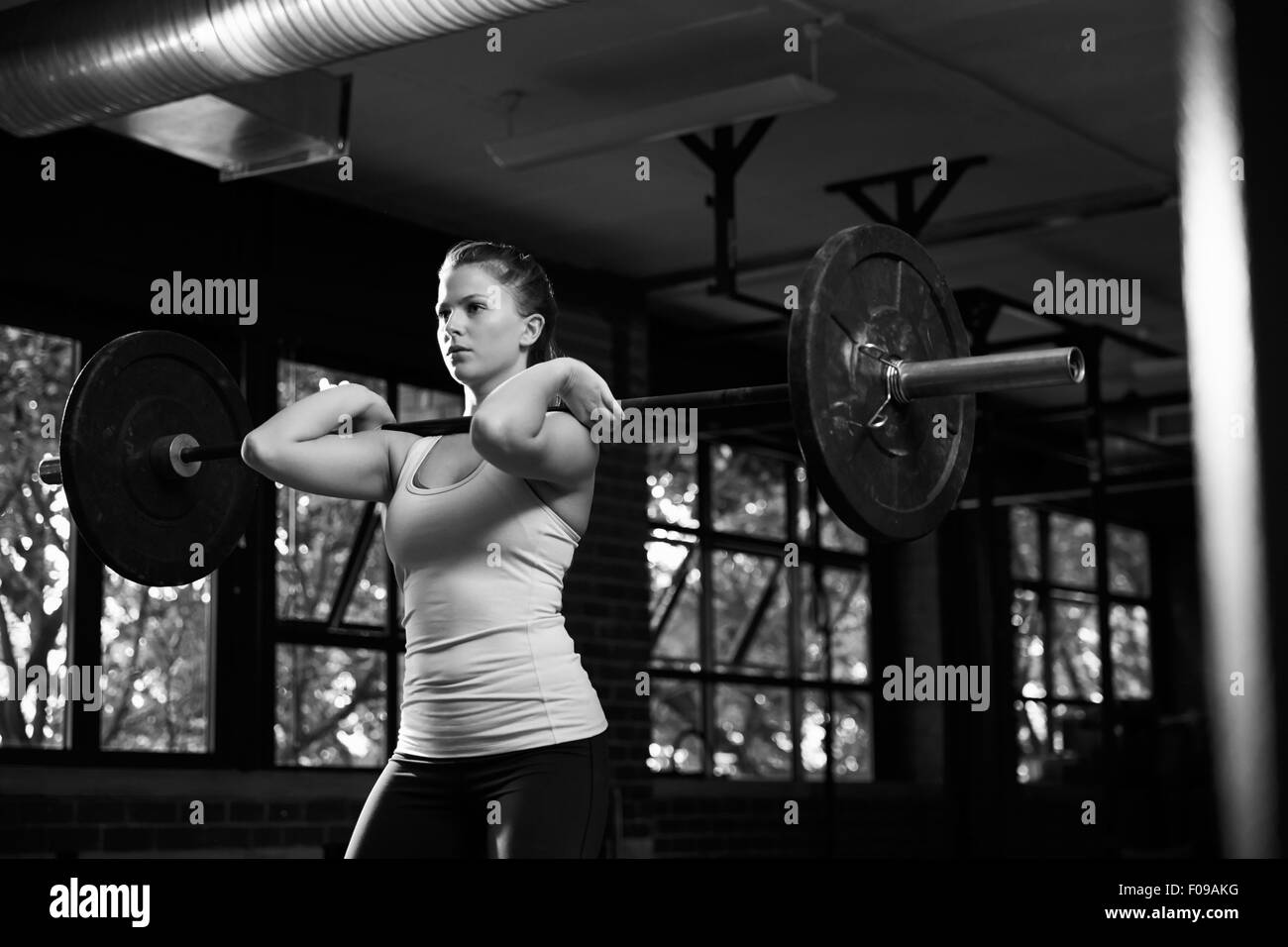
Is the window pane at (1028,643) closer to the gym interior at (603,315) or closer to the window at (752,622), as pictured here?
the gym interior at (603,315)

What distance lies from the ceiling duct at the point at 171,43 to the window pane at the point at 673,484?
3906 mm

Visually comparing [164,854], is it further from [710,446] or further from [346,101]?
[710,446]

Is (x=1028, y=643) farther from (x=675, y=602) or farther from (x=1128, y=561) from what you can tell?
(x=675, y=602)

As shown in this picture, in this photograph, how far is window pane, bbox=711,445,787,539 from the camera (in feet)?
25.8

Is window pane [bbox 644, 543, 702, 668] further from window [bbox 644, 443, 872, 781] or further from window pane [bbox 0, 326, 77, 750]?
window pane [bbox 0, 326, 77, 750]

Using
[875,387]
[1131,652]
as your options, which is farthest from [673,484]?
[875,387]

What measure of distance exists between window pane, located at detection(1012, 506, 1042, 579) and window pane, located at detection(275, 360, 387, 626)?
5050 mm

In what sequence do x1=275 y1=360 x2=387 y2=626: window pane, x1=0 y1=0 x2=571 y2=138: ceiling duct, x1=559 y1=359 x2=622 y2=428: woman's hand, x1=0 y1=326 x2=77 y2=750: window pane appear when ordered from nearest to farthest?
1. x1=559 y1=359 x2=622 y2=428: woman's hand
2. x1=0 y1=0 x2=571 y2=138: ceiling duct
3. x1=0 y1=326 x2=77 y2=750: window pane
4. x1=275 y1=360 x2=387 y2=626: window pane

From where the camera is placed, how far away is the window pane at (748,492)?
7.87 metres

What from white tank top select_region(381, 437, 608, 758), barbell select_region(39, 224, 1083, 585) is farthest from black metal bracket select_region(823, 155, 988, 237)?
white tank top select_region(381, 437, 608, 758)

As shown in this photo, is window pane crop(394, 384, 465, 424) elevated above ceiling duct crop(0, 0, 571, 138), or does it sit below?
below

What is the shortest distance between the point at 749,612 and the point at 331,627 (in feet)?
9.38

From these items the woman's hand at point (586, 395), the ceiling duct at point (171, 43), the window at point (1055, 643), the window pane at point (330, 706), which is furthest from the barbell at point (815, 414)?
the window at point (1055, 643)

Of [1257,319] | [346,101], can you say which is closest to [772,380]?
[346,101]
